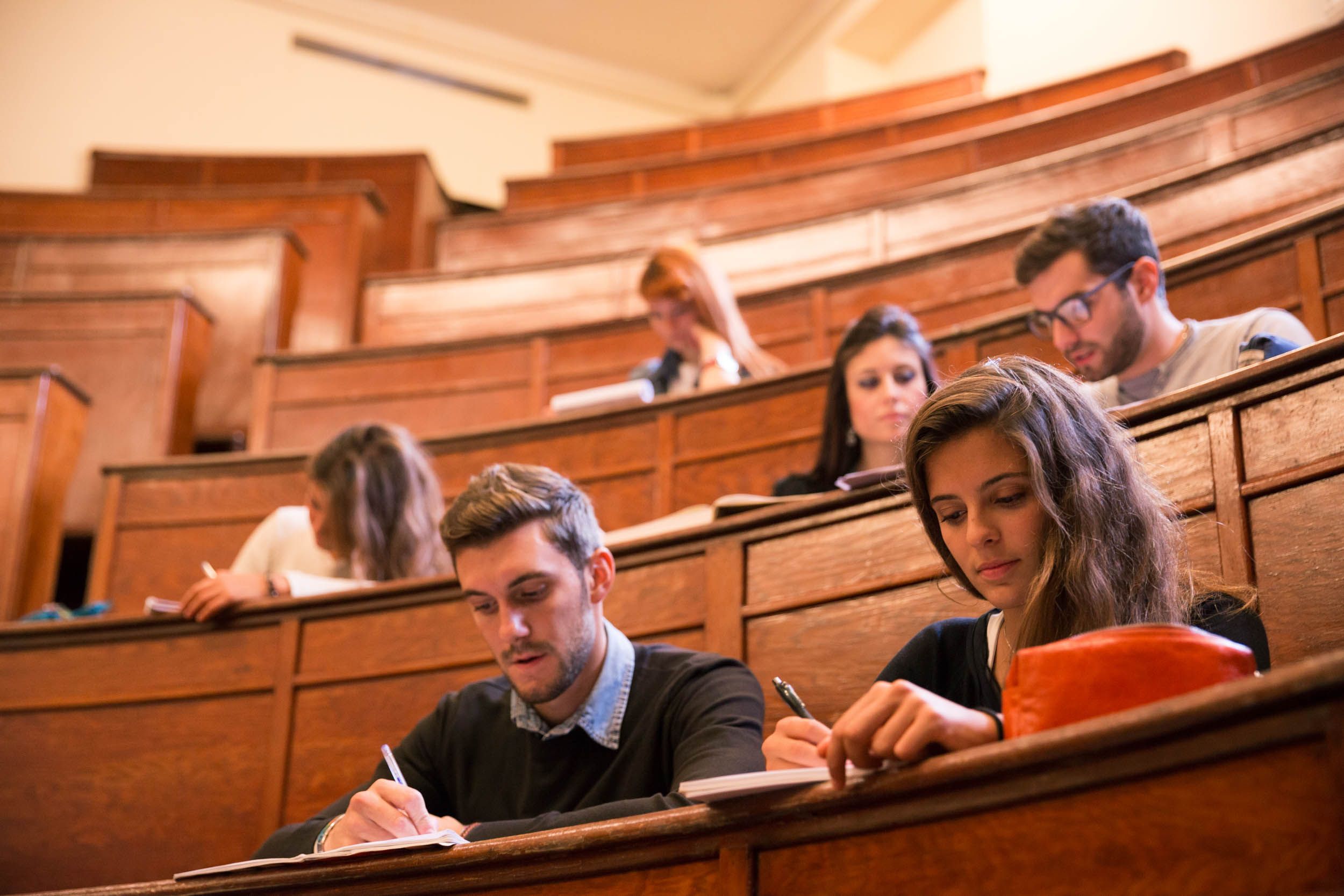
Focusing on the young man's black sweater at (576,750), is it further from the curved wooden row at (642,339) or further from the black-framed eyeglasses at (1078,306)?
the curved wooden row at (642,339)

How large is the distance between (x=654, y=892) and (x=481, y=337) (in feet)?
6.87

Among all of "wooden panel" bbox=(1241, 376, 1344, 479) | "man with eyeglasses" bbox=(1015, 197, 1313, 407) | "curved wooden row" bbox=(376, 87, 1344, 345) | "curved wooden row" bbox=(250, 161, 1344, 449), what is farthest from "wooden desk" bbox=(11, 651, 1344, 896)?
"curved wooden row" bbox=(376, 87, 1344, 345)

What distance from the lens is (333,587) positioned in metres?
1.60

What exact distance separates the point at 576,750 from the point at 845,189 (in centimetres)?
267

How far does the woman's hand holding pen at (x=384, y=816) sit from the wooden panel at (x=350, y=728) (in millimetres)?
528

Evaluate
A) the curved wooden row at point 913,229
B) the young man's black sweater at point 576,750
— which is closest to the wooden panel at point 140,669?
the young man's black sweater at point 576,750

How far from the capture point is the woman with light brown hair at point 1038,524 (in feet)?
2.46

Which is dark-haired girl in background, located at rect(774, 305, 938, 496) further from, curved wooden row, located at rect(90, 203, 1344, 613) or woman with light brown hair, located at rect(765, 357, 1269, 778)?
woman with light brown hair, located at rect(765, 357, 1269, 778)

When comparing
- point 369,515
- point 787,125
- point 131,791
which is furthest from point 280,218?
point 131,791

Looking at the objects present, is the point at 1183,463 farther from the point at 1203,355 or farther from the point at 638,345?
the point at 638,345

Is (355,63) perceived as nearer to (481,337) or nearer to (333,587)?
(481,337)

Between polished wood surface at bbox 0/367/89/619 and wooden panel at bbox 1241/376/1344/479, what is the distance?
2.15 meters

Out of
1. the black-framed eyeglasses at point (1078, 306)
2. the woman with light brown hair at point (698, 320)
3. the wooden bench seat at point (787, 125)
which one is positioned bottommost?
the black-framed eyeglasses at point (1078, 306)

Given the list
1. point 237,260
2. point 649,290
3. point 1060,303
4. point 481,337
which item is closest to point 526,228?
point 237,260
